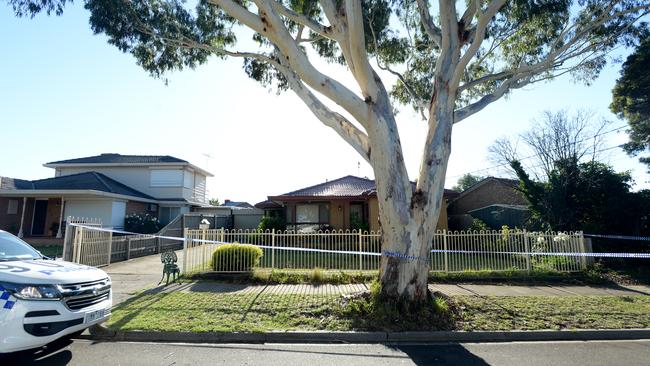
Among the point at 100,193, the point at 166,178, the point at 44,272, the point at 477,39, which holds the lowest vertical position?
the point at 44,272

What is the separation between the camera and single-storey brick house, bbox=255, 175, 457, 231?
1928 cm

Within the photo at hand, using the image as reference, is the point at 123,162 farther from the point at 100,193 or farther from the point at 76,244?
the point at 76,244

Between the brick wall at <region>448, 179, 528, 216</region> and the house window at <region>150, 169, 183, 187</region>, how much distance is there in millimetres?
20016

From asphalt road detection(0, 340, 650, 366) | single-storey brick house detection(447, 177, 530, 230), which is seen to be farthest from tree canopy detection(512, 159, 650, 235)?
asphalt road detection(0, 340, 650, 366)

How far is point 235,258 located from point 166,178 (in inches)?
703

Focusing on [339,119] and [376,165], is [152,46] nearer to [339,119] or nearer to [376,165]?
[339,119]

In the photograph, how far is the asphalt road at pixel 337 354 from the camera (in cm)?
487

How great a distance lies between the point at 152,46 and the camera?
10812 millimetres

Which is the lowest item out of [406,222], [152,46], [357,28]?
[406,222]

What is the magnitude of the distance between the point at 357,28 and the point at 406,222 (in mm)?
3959

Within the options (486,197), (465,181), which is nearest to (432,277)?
(486,197)

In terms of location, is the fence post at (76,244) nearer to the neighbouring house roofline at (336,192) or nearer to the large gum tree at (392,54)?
the large gum tree at (392,54)

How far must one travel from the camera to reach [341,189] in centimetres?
2109

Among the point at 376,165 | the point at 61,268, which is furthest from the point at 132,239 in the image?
the point at 376,165
